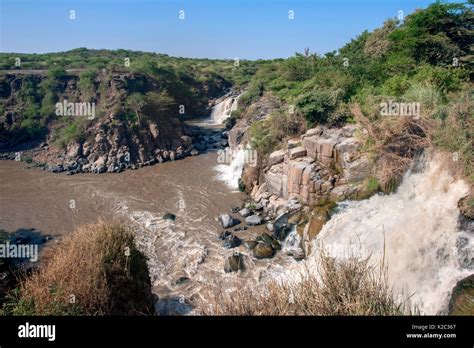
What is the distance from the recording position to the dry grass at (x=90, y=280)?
227 inches

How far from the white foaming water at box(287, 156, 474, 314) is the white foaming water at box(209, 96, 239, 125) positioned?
21.4 meters

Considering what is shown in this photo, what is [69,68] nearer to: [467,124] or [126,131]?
[126,131]

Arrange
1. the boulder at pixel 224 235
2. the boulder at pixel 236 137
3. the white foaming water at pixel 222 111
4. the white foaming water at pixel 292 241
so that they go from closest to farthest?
1. the white foaming water at pixel 292 241
2. the boulder at pixel 224 235
3. the boulder at pixel 236 137
4. the white foaming water at pixel 222 111

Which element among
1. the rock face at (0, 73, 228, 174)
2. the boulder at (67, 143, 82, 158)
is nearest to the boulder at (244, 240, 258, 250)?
the rock face at (0, 73, 228, 174)

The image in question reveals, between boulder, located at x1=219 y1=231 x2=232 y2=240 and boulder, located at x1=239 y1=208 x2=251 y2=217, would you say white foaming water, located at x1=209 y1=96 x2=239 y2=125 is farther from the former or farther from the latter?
boulder, located at x1=219 y1=231 x2=232 y2=240

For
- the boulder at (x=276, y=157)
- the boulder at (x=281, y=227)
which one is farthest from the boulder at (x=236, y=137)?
the boulder at (x=281, y=227)

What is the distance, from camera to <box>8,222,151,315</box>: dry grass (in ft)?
18.9

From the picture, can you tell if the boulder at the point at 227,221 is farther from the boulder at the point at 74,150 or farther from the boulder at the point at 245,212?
the boulder at the point at 74,150

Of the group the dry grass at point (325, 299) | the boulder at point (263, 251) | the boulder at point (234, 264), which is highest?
the dry grass at point (325, 299)

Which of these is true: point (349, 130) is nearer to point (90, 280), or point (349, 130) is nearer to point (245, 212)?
point (245, 212)

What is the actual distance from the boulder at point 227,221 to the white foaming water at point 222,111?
17717 mm

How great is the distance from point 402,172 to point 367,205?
149 cm
